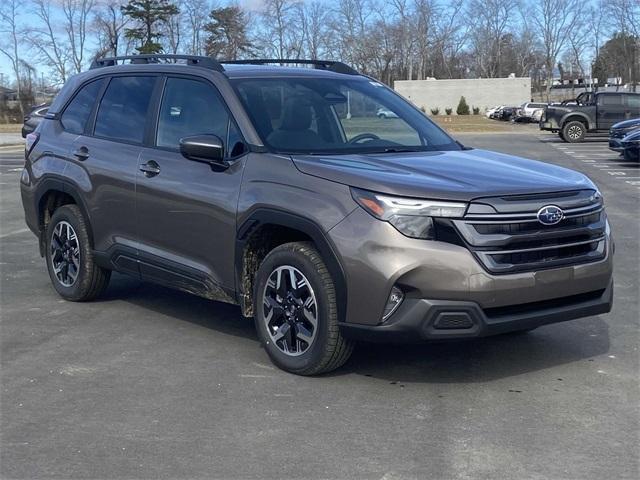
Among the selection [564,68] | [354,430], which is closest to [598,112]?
[354,430]

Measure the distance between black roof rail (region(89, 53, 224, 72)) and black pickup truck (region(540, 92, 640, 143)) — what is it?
2810cm

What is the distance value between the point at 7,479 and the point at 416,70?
3817 inches

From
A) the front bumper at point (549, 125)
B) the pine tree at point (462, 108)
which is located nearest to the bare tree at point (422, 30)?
the pine tree at point (462, 108)

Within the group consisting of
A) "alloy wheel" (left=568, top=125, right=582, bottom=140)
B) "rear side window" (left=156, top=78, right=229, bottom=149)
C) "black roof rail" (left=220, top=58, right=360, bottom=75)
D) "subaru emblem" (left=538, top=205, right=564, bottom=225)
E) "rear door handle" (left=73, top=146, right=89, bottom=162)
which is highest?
"black roof rail" (left=220, top=58, right=360, bottom=75)

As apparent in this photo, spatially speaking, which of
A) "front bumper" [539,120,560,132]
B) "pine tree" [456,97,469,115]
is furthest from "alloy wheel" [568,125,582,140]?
"pine tree" [456,97,469,115]

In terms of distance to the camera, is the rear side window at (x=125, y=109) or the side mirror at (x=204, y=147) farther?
the rear side window at (x=125, y=109)

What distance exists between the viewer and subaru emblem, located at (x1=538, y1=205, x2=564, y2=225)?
4781mm

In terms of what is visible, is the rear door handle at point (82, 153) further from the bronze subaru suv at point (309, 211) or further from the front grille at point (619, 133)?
the front grille at point (619, 133)

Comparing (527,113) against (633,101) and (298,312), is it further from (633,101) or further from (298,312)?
(298,312)

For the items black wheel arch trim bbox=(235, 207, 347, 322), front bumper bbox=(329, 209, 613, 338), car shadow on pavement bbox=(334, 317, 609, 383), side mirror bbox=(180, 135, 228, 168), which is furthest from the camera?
side mirror bbox=(180, 135, 228, 168)

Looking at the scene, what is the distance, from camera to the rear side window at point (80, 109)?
7.01 m

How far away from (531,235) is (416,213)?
65cm

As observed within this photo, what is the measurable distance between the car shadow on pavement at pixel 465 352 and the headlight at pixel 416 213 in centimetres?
102

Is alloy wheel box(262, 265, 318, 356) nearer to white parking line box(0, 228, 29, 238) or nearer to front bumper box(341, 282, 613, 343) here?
front bumper box(341, 282, 613, 343)
